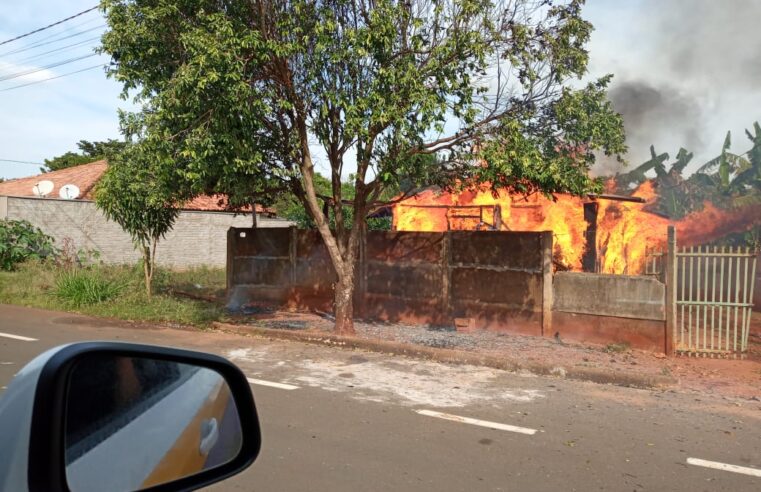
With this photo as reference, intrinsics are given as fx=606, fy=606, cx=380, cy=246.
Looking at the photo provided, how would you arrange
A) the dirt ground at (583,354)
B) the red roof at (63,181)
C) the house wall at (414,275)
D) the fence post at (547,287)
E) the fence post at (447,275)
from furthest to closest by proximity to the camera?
1. the red roof at (63,181)
2. the fence post at (447,275)
3. the house wall at (414,275)
4. the fence post at (547,287)
5. the dirt ground at (583,354)

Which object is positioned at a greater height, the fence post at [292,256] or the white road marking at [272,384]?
the fence post at [292,256]

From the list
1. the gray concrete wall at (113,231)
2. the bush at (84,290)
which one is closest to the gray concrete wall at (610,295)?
the bush at (84,290)

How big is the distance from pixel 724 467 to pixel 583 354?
15.2ft

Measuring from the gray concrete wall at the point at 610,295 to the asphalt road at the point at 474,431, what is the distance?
269 centimetres

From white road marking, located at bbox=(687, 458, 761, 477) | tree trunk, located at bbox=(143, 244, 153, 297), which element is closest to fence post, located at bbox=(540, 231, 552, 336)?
white road marking, located at bbox=(687, 458, 761, 477)

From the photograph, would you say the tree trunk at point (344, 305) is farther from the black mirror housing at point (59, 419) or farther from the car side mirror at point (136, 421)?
Answer: the black mirror housing at point (59, 419)

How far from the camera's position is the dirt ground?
7812 millimetres

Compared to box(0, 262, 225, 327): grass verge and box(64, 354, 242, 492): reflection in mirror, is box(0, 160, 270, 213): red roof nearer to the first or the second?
box(0, 262, 225, 327): grass verge

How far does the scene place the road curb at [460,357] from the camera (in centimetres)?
761

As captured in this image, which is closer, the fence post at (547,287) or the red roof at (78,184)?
the fence post at (547,287)

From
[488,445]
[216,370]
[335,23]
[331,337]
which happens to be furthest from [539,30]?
[216,370]

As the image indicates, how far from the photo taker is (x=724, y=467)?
463cm

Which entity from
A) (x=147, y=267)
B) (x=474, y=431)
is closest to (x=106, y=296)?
(x=147, y=267)

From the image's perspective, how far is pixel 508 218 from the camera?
16.6 m
